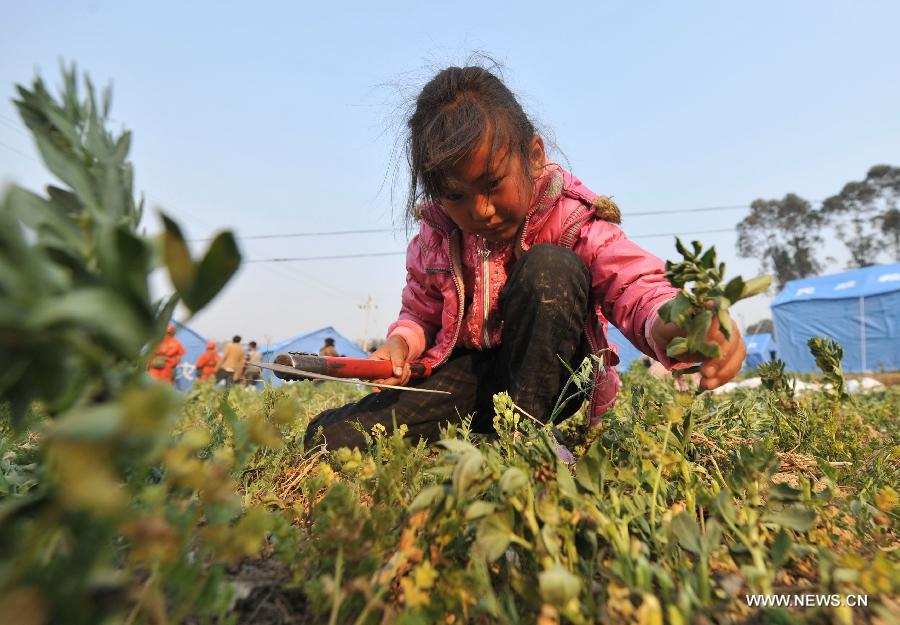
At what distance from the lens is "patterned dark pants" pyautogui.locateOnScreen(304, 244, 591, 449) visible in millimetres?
1964

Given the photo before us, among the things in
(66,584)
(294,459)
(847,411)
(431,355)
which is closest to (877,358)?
(847,411)

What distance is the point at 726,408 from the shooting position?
1.77m

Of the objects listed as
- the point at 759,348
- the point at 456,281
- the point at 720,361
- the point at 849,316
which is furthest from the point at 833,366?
the point at 759,348

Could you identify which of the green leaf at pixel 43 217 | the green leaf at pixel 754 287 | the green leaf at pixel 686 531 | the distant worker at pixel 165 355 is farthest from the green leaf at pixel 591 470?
the green leaf at pixel 43 217

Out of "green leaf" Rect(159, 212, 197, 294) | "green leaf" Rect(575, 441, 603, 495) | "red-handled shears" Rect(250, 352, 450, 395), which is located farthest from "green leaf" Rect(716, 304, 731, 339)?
"red-handled shears" Rect(250, 352, 450, 395)

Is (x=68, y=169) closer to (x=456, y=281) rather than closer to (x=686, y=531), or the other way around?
(x=686, y=531)

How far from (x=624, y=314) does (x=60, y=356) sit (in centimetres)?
164

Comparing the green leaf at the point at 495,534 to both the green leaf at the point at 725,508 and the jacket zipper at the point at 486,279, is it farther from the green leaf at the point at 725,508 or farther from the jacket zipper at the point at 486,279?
the jacket zipper at the point at 486,279

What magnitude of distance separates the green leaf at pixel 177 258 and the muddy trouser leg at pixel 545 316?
1.58 m

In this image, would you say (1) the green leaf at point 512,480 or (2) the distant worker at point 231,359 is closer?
(1) the green leaf at point 512,480

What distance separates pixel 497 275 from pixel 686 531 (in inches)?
64.0

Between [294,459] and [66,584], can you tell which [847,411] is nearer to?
[294,459]

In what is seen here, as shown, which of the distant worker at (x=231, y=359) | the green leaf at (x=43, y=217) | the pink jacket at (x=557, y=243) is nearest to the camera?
the green leaf at (x=43, y=217)

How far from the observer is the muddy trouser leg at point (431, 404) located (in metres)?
2.29
